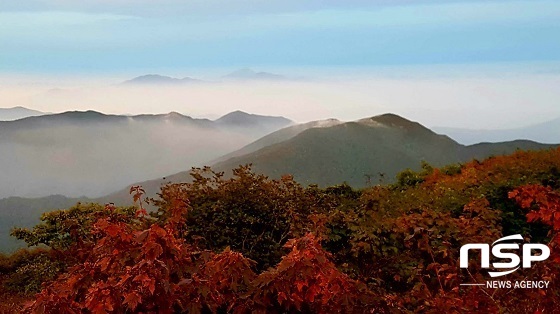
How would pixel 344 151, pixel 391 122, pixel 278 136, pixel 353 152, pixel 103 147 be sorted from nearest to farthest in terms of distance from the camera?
pixel 344 151, pixel 353 152, pixel 278 136, pixel 391 122, pixel 103 147

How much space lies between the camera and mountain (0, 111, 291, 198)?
2947cm

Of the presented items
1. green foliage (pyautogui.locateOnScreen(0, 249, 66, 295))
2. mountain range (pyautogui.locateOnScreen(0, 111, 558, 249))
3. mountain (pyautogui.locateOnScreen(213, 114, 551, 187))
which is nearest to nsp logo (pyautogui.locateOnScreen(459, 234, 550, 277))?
green foliage (pyautogui.locateOnScreen(0, 249, 66, 295))

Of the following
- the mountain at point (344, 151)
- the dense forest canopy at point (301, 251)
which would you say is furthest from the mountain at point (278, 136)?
the dense forest canopy at point (301, 251)

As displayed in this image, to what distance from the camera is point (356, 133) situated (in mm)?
29281

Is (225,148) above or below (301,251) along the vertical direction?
above

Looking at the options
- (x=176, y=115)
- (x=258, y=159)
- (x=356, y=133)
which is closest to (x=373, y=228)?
(x=258, y=159)

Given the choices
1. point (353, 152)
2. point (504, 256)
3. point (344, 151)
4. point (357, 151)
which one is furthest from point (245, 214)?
point (357, 151)

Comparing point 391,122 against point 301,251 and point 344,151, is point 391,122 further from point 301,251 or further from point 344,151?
point 301,251

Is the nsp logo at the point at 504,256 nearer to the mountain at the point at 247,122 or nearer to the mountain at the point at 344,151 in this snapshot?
the mountain at the point at 344,151

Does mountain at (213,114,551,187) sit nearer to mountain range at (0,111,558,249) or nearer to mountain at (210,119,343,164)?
mountain range at (0,111,558,249)

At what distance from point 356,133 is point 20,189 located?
16410mm

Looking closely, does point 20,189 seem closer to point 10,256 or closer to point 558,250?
point 10,256

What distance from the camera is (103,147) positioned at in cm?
3300

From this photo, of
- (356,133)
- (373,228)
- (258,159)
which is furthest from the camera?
(356,133)
